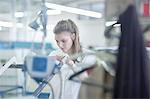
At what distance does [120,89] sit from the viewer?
97cm

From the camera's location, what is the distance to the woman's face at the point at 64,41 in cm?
217

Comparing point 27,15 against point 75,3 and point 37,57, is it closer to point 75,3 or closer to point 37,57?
point 37,57

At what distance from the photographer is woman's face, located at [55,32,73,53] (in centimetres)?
217

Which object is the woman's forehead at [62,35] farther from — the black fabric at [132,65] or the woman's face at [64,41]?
the black fabric at [132,65]

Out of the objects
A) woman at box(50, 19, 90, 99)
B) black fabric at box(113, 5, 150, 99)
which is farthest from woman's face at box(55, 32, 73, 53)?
black fabric at box(113, 5, 150, 99)

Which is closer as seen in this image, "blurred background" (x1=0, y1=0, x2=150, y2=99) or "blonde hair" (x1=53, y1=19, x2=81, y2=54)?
"blurred background" (x1=0, y1=0, x2=150, y2=99)

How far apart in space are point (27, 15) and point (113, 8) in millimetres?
1227

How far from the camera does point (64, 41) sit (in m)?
2.18

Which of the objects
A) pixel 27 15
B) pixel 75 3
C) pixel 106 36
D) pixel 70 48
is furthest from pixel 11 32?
pixel 75 3

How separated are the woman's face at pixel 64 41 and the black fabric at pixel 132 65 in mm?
1197

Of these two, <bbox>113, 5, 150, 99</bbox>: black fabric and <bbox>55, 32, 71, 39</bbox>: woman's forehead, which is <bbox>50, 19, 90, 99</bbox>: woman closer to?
<bbox>55, 32, 71, 39</bbox>: woman's forehead

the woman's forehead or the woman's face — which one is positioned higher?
the woman's forehead

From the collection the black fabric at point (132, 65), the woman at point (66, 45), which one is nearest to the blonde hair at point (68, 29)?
Answer: the woman at point (66, 45)

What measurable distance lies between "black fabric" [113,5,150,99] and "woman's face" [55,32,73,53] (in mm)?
1197
